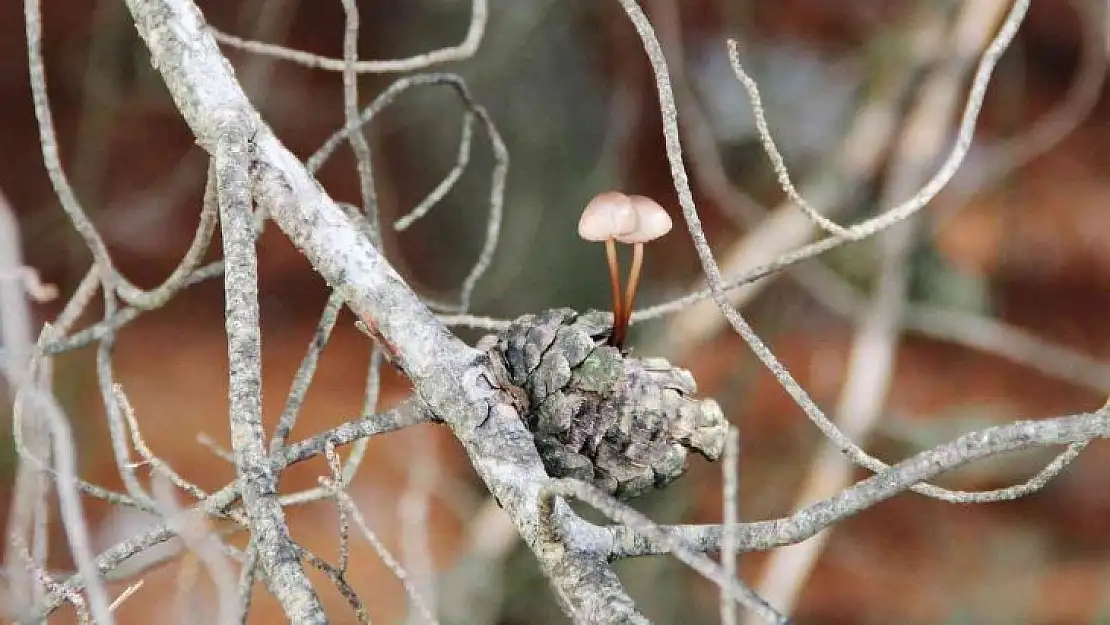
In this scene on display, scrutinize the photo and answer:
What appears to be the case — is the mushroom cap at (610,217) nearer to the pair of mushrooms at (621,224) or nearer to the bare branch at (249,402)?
the pair of mushrooms at (621,224)

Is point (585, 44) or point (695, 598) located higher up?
point (585, 44)

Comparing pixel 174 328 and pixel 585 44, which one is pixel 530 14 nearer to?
pixel 585 44

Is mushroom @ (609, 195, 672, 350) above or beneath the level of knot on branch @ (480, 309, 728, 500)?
above

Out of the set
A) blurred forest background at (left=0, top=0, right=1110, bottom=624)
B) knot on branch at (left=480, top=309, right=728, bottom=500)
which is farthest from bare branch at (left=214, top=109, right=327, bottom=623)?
blurred forest background at (left=0, top=0, right=1110, bottom=624)

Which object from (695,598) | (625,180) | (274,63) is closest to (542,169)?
(625,180)

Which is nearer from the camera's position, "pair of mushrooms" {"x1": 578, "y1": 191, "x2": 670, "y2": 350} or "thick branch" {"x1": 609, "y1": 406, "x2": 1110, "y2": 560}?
"thick branch" {"x1": 609, "y1": 406, "x2": 1110, "y2": 560}

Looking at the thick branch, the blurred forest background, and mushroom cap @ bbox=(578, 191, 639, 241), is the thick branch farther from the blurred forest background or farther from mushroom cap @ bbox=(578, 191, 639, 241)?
the blurred forest background

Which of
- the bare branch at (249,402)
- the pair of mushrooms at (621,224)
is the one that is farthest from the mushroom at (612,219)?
the bare branch at (249,402)
